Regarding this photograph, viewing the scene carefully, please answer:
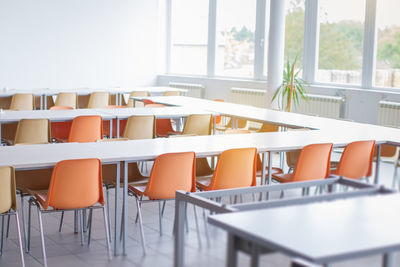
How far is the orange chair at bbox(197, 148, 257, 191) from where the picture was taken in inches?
180

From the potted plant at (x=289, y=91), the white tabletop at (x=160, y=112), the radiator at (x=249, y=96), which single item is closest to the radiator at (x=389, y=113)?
the potted plant at (x=289, y=91)

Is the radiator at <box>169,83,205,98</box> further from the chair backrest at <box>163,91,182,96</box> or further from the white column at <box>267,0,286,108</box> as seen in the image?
the white column at <box>267,0,286,108</box>

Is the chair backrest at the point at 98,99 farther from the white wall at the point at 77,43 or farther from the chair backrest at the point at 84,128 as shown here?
the chair backrest at the point at 84,128

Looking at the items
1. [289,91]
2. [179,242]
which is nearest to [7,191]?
[179,242]

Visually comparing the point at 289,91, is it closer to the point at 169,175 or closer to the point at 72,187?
the point at 169,175

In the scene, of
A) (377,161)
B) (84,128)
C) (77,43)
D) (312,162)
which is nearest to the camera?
(312,162)

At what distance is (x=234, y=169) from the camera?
15.2 feet

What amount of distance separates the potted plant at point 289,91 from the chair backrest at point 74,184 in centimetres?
540

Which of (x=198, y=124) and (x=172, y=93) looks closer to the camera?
(x=198, y=124)

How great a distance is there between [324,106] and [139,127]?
12.4 ft

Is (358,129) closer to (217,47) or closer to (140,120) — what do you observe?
A: (140,120)

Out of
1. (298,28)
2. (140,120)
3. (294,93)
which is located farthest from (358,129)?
(298,28)

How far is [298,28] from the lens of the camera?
10336 mm

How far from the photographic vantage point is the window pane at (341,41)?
9461 millimetres
